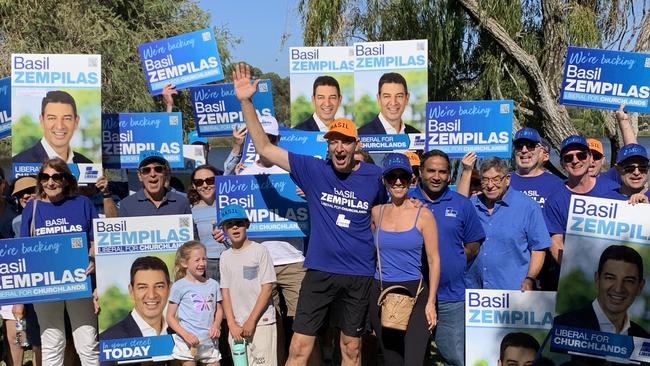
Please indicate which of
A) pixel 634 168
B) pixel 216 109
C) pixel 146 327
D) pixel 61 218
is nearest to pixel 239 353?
pixel 146 327

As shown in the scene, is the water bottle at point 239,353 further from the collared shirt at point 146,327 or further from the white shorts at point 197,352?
the collared shirt at point 146,327

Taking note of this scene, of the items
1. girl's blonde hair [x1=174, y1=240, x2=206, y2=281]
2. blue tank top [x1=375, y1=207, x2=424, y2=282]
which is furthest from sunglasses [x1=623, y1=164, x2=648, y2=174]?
girl's blonde hair [x1=174, y1=240, x2=206, y2=281]

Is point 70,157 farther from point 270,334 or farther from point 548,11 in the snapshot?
point 548,11

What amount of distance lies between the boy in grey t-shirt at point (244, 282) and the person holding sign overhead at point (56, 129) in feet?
5.87

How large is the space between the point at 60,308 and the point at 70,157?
141cm

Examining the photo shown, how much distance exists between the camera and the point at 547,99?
13.6 metres

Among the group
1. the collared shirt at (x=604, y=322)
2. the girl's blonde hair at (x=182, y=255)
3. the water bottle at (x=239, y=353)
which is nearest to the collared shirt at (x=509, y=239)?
the collared shirt at (x=604, y=322)

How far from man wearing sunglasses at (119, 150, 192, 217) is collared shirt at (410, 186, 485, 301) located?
81.0 inches

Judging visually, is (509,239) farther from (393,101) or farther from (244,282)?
(393,101)

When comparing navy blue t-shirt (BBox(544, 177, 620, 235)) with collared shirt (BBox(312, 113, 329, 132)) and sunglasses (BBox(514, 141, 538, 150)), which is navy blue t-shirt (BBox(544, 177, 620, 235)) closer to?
sunglasses (BBox(514, 141, 538, 150))

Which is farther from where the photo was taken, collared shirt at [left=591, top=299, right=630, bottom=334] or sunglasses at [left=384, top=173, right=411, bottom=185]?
sunglasses at [left=384, top=173, right=411, bottom=185]

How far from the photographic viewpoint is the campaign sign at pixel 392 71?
847 centimetres

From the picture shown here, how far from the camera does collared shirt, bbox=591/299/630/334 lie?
5.68 meters

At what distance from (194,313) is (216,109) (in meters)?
3.23
